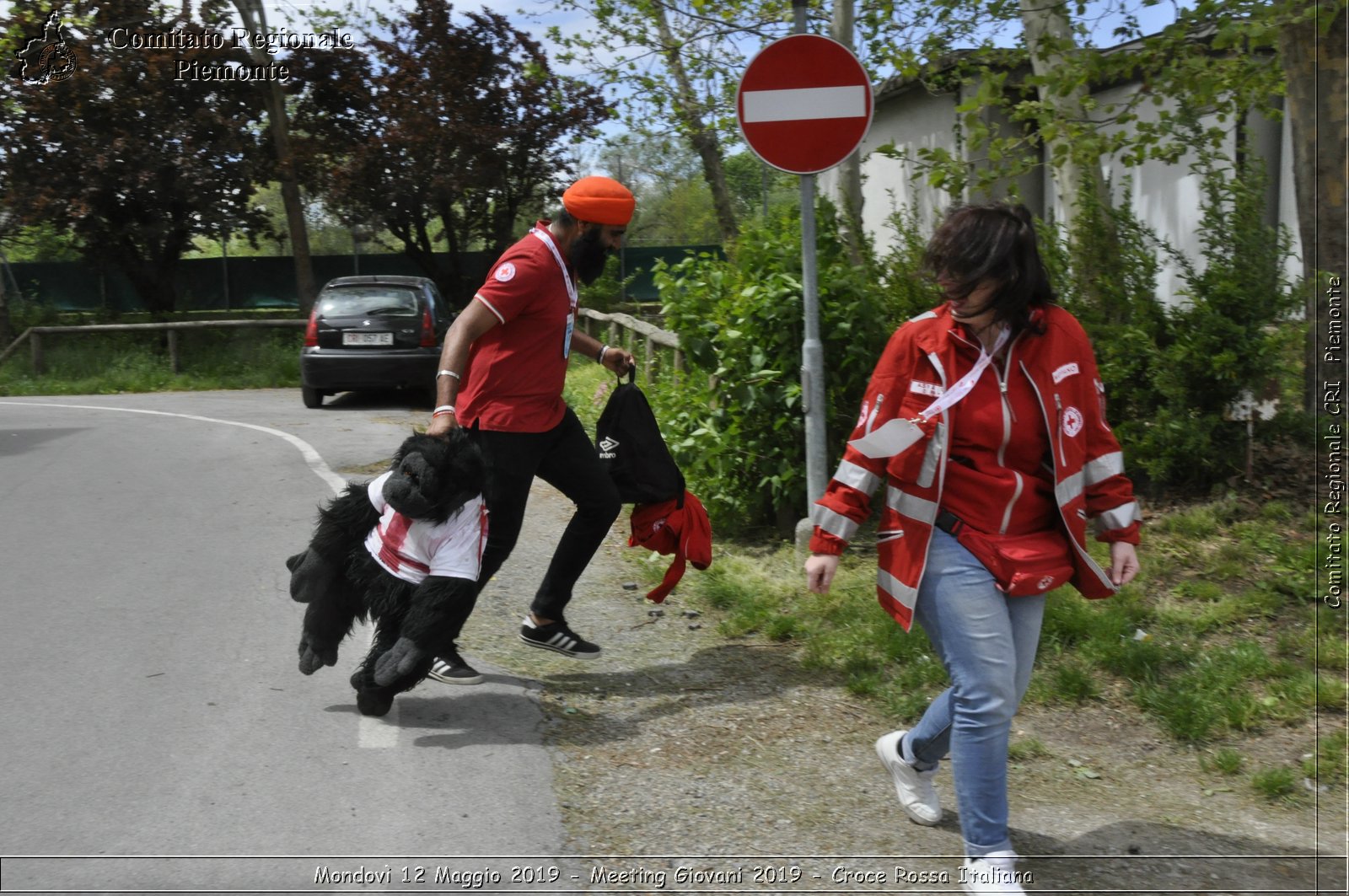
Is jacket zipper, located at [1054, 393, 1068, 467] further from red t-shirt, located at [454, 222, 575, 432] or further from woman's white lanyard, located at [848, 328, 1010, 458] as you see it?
red t-shirt, located at [454, 222, 575, 432]

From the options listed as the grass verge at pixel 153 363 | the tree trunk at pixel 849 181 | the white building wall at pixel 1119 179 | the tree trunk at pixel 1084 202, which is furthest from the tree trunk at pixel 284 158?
the tree trunk at pixel 1084 202

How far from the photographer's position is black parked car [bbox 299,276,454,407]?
48.7 feet

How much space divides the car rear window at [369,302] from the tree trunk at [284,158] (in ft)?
30.2

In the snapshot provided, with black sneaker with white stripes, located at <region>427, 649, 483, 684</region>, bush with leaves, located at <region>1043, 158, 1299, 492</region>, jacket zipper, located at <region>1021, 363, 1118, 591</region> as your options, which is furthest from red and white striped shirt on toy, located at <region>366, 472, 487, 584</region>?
bush with leaves, located at <region>1043, 158, 1299, 492</region>

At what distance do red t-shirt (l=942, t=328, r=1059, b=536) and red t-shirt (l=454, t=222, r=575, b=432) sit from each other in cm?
207

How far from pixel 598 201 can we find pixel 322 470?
601 cm

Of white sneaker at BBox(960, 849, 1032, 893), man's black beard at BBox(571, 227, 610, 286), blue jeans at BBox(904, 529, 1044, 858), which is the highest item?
man's black beard at BBox(571, 227, 610, 286)

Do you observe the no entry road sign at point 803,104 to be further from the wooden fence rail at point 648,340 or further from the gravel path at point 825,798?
the gravel path at point 825,798

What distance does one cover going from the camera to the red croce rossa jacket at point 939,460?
3.44 metres

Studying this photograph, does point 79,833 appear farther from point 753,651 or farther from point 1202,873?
point 1202,873

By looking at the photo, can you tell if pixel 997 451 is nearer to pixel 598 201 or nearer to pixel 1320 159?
pixel 598 201

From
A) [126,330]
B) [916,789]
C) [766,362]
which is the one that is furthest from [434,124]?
[916,789]

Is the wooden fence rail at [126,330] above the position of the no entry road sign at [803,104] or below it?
below

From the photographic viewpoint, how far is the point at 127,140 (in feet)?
70.4
